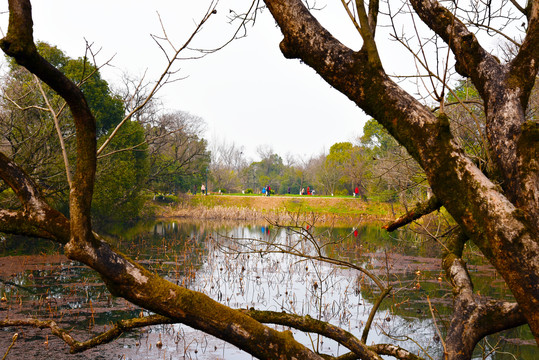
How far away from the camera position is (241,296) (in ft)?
35.6

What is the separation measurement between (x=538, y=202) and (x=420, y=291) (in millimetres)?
10202

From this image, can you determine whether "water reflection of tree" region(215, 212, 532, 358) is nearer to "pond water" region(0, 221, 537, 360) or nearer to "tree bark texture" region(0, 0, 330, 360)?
"pond water" region(0, 221, 537, 360)

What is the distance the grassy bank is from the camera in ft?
110

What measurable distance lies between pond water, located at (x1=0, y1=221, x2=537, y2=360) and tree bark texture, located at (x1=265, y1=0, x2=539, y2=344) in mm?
2337

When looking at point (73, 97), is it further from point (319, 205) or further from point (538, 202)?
point (319, 205)

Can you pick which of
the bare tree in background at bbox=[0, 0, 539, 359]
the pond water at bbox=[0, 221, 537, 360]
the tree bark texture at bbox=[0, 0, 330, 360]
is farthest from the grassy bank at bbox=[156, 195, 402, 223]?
the tree bark texture at bbox=[0, 0, 330, 360]

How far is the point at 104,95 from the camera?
941 inches

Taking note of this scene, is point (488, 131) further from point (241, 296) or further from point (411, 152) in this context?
point (241, 296)

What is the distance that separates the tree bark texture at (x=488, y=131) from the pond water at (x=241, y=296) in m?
2.34

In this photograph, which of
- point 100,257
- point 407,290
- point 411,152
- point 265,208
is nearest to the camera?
point 100,257

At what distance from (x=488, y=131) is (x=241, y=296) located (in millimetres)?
9209

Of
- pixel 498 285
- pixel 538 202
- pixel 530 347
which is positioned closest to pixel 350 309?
pixel 530 347

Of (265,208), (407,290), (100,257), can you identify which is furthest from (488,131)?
(265,208)

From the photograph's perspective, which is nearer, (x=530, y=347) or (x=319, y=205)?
(x=530, y=347)
